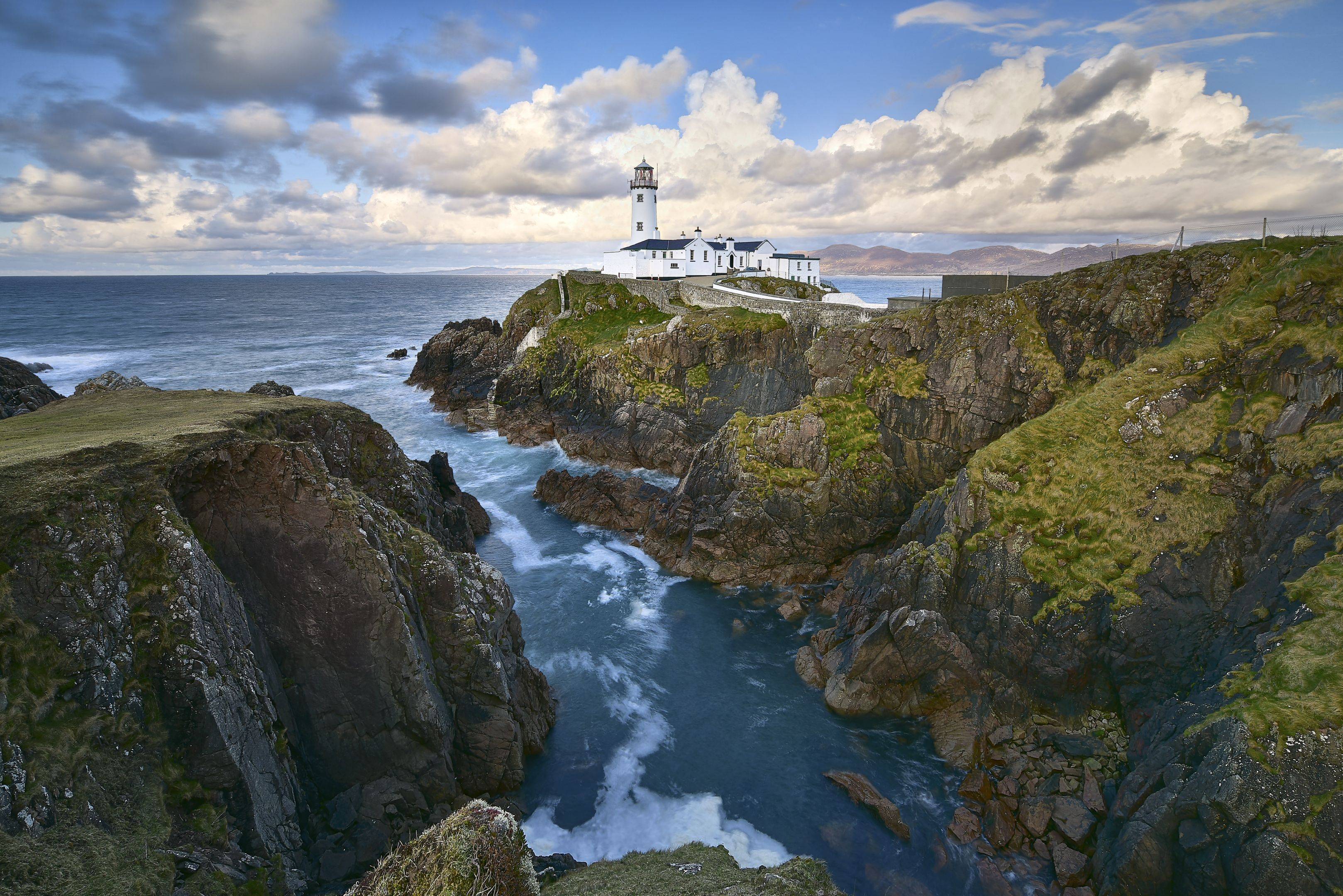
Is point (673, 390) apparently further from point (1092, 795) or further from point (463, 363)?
point (1092, 795)

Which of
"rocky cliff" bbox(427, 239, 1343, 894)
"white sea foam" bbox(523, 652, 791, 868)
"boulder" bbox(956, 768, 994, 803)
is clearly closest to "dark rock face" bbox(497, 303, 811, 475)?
"rocky cliff" bbox(427, 239, 1343, 894)

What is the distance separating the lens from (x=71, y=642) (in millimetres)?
13547

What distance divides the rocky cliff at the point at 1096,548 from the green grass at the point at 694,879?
24.7ft

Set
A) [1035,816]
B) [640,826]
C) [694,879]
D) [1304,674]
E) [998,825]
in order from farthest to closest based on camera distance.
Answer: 1. [640,826]
2. [998,825]
3. [1035,816]
4. [1304,674]
5. [694,879]

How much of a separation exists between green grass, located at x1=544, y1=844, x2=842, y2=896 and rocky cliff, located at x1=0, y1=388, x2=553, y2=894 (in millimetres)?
5517

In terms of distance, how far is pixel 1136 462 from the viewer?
26625mm

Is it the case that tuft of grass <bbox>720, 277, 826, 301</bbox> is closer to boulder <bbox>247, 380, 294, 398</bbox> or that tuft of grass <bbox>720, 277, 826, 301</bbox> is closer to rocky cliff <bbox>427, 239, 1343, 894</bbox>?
rocky cliff <bbox>427, 239, 1343, 894</bbox>

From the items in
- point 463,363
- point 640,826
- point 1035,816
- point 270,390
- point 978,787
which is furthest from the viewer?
point 463,363

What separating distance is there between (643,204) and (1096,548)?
7231 cm

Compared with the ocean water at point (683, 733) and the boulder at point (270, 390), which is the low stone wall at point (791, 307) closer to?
the ocean water at point (683, 733)

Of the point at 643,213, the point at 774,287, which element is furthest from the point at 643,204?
the point at 774,287

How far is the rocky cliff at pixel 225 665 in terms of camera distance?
1248cm

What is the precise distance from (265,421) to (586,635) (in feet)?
53.5

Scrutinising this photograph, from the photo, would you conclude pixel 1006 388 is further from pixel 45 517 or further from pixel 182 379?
pixel 182 379
